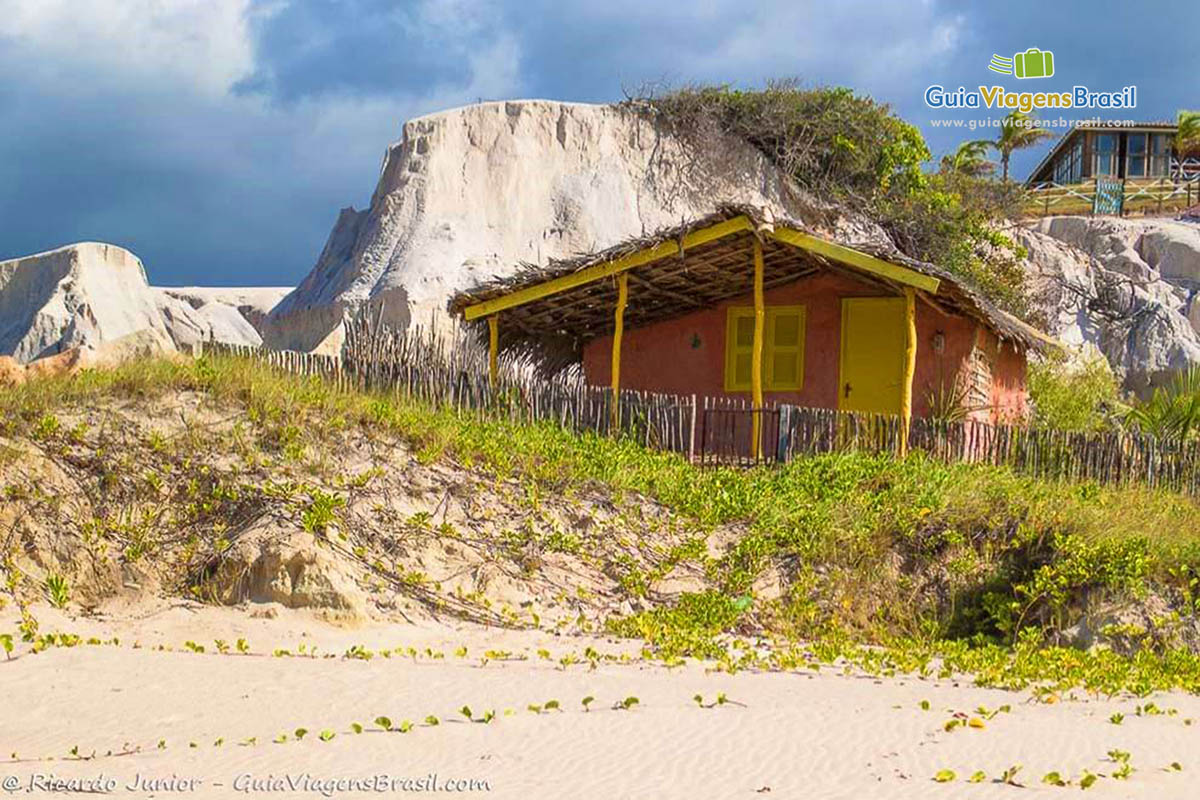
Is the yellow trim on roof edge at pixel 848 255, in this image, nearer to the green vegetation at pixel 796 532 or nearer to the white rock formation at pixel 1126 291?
the green vegetation at pixel 796 532

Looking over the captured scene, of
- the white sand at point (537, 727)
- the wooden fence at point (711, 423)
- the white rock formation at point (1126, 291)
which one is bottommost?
the white sand at point (537, 727)

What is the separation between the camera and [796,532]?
12328 millimetres

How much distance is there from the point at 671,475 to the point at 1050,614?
376 centimetres

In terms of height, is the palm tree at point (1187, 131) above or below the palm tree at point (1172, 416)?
above

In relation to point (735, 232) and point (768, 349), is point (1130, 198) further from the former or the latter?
point (735, 232)

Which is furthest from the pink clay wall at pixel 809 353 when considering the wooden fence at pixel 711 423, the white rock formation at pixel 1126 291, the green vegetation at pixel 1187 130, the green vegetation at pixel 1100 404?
the green vegetation at pixel 1187 130

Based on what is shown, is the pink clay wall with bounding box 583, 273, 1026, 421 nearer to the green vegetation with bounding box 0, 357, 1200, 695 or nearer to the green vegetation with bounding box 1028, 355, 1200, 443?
the green vegetation with bounding box 1028, 355, 1200, 443

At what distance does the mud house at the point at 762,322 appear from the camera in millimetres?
15156

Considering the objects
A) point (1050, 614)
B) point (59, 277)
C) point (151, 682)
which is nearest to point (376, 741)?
point (151, 682)

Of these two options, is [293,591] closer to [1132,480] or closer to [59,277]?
[1132,480]

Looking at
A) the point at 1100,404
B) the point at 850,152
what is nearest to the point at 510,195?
the point at 850,152

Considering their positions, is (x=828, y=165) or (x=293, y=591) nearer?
(x=293, y=591)

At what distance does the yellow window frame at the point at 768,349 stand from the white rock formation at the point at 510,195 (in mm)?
7923

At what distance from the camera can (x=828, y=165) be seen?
2748cm
